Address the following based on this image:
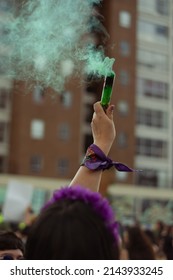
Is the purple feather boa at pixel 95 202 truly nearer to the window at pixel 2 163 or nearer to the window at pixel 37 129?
the window at pixel 37 129

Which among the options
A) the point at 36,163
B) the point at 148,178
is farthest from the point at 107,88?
the point at 148,178

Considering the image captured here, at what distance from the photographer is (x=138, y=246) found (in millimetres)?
5598

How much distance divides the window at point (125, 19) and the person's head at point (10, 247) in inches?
1398

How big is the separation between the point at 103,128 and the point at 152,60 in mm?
40714

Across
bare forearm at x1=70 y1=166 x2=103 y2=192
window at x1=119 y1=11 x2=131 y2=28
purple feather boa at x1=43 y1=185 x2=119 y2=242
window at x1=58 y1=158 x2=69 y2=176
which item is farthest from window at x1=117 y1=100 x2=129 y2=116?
purple feather boa at x1=43 y1=185 x2=119 y2=242

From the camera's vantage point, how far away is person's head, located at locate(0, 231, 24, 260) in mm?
2573

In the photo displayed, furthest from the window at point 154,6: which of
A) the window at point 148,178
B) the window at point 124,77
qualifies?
the window at point 148,178

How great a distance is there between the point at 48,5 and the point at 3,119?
33709 mm

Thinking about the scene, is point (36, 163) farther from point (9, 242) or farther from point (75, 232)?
point (75, 232)

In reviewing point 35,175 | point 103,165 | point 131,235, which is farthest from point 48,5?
point 35,175

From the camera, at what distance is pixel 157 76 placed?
42.3m

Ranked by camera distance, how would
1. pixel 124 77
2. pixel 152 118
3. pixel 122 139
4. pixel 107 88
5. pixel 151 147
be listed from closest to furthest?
pixel 107 88, pixel 122 139, pixel 124 77, pixel 151 147, pixel 152 118

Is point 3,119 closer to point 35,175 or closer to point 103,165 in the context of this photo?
point 35,175
